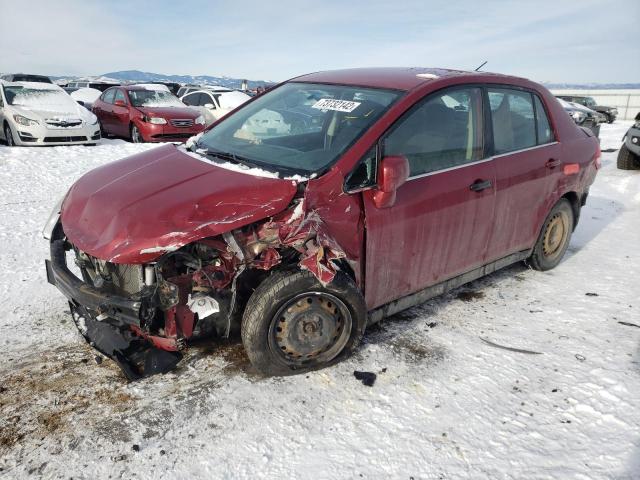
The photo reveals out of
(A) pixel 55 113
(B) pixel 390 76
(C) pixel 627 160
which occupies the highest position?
(B) pixel 390 76

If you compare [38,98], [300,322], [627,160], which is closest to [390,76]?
[300,322]

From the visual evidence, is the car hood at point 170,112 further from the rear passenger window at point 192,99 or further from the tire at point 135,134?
the rear passenger window at point 192,99

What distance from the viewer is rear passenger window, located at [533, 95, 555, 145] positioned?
398cm

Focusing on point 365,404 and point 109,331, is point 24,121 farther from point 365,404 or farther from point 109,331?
point 365,404

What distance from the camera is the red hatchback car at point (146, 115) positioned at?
37.3 ft

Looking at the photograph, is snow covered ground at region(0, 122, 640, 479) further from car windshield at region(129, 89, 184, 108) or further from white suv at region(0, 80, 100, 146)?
car windshield at region(129, 89, 184, 108)

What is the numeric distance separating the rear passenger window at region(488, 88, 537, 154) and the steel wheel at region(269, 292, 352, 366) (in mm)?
1787

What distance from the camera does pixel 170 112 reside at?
11.6m

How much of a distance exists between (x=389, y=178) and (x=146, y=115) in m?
10.3

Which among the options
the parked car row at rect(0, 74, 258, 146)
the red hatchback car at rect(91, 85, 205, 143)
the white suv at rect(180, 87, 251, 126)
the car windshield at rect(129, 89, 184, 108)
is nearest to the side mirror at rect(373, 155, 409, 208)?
the parked car row at rect(0, 74, 258, 146)

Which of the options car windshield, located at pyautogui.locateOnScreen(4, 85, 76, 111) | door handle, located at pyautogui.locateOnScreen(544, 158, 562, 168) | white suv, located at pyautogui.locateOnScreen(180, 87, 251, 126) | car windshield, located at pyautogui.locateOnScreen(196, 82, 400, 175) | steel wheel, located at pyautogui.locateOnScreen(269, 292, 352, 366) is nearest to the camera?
steel wheel, located at pyautogui.locateOnScreen(269, 292, 352, 366)

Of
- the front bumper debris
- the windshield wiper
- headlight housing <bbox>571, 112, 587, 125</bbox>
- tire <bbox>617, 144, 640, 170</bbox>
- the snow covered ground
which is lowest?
the snow covered ground

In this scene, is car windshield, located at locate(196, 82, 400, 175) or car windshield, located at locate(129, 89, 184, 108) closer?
car windshield, located at locate(196, 82, 400, 175)

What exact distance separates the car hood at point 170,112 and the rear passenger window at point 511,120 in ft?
30.9
